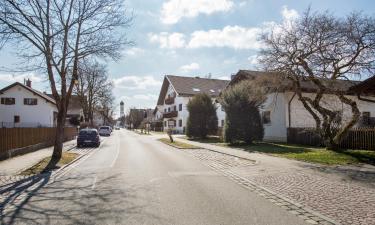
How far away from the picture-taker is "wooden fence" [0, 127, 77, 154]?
1830cm

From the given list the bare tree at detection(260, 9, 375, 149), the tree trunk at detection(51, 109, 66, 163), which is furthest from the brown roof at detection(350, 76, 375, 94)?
the tree trunk at detection(51, 109, 66, 163)

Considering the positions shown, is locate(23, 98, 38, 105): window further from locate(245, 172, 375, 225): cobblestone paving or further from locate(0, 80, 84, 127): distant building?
locate(245, 172, 375, 225): cobblestone paving

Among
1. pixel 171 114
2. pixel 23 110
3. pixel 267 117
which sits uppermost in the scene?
pixel 23 110

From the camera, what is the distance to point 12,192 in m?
9.84

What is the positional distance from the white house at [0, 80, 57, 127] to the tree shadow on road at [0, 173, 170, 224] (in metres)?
45.6

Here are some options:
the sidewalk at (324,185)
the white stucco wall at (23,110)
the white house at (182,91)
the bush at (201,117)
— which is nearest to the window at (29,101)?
the white stucco wall at (23,110)

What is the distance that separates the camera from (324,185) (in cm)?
1033

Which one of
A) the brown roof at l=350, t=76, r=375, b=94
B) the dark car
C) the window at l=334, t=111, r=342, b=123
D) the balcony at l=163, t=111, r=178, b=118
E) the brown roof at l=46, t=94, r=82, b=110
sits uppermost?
the brown roof at l=46, t=94, r=82, b=110

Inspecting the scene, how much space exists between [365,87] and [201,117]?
22207 millimetres

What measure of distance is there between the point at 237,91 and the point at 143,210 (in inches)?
857

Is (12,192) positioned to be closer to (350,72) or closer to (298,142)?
(350,72)

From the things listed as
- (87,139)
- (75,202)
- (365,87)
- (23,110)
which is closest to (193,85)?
(23,110)

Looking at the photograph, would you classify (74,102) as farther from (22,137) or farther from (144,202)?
(144,202)

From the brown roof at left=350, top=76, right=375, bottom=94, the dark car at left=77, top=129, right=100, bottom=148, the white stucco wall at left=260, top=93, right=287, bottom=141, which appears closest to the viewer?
the brown roof at left=350, top=76, right=375, bottom=94
